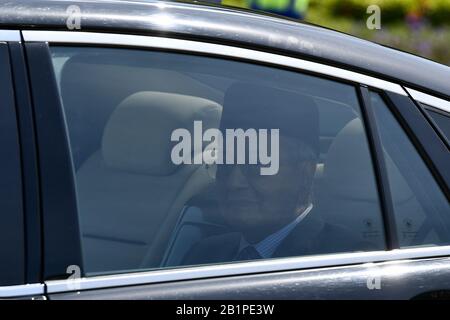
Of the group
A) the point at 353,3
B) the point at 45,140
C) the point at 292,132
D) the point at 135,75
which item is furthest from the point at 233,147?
the point at 353,3

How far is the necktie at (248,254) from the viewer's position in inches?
87.7

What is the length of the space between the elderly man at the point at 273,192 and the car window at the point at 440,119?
28cm

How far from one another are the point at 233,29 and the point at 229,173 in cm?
34

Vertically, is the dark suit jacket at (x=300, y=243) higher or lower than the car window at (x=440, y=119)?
lower

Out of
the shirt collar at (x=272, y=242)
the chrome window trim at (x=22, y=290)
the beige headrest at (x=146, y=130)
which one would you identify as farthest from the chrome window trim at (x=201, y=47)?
the chrome window trim at (x=22, y=290)

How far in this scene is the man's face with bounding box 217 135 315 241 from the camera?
7.39 ft

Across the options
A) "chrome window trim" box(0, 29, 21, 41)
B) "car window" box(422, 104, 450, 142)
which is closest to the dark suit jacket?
"car window" box(422, 104, 450, 142)

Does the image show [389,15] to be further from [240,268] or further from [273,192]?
[240,268]

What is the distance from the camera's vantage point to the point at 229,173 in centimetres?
226

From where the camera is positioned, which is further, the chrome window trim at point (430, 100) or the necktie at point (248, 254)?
the chrome window trim at point (430, 100)

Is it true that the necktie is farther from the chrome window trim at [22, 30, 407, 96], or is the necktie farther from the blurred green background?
the blurred green background

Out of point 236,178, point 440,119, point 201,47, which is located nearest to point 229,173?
point 236,178

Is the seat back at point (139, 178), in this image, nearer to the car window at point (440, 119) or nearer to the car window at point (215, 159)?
the car window at point (215, 159)

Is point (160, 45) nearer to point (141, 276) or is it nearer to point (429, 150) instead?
point (141, 276)
